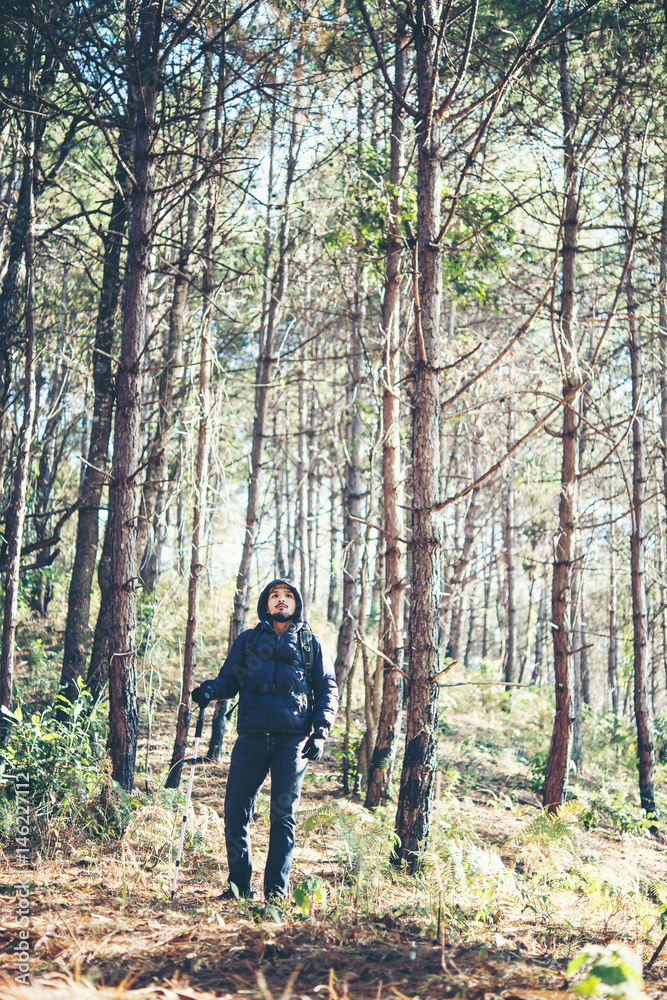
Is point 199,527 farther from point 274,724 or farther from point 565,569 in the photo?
point 565,569

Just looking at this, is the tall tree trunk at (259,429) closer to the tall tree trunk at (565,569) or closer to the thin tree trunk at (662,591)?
the tall tree trunk at (565,569)

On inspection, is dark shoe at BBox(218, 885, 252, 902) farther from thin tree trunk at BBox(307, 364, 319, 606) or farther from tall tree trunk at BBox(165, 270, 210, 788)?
thin tree trunk at BBox(307, 364, 319, 606)

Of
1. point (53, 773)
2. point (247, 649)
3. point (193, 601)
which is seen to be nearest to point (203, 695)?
point (247, 649)

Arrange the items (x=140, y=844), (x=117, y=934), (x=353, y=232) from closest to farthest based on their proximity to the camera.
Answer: (x=117, y=934) < (x=140, y=844) < (x=353, y=232)

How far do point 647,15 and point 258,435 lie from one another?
6349 mm

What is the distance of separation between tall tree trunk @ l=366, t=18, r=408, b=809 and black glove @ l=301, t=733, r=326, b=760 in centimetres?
214

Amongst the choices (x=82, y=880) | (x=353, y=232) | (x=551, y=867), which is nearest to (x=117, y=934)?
(x=82, y=880)

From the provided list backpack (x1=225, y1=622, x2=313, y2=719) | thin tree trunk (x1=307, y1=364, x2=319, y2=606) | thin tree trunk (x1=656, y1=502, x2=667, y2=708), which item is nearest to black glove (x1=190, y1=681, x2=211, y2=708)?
backpack (x1=225, y1=622, x2=313, y2=719)

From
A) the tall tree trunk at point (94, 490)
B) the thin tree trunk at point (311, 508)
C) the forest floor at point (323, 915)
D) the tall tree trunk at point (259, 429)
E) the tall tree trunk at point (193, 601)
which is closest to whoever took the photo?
the forest floor at point (323, 915)

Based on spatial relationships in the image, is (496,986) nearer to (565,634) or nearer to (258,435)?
(565,634)

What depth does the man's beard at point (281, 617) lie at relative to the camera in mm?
4914

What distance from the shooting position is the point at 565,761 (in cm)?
792

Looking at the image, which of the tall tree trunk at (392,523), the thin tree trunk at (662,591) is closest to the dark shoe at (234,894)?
the tall tree trunk at (392,523)

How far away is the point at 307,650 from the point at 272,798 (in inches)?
37.4
